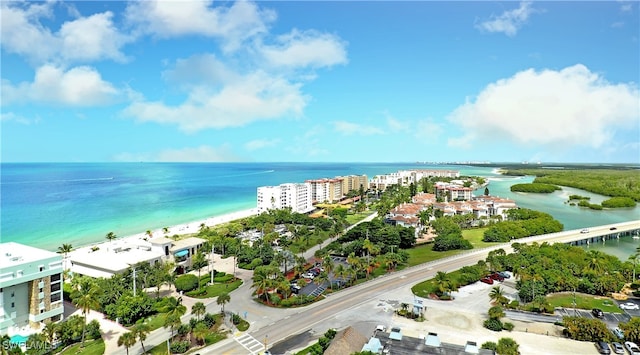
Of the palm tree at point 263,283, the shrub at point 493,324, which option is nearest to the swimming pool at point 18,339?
the palm tree at point 263,283

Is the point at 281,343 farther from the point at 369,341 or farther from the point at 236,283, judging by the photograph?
the point at 236,283

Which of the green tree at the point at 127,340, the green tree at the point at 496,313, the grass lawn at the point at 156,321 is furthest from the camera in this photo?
the grass lawn at the point at 156,321

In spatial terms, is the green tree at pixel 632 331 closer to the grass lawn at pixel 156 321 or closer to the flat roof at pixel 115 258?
the grass lawn at pixel 156 321

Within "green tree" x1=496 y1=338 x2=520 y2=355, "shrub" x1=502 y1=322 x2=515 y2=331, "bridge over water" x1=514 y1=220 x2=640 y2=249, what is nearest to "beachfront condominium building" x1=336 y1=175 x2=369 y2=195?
"bridge over water" x1=514 y1=220 x2=640 y2=249

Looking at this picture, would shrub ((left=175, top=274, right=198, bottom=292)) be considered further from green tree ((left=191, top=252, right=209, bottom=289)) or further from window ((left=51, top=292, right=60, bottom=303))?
window ((left=51, top=292, right=60, bottom=303))

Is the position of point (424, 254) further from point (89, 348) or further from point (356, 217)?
point (89, 348)

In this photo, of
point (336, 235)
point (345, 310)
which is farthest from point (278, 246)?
point (345, 310)
